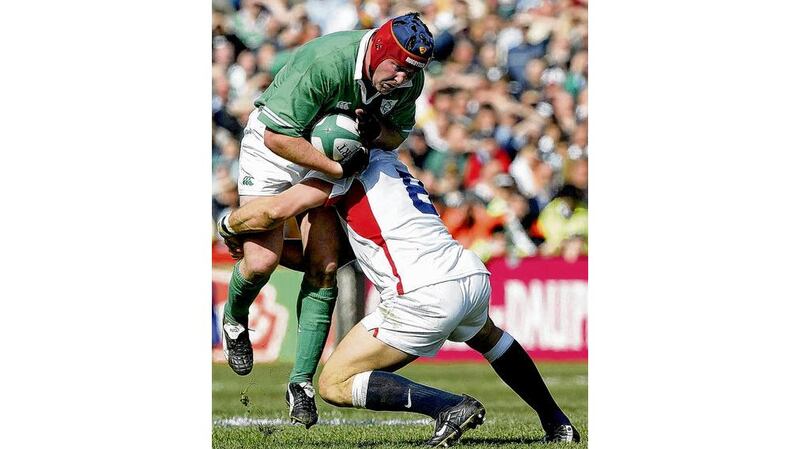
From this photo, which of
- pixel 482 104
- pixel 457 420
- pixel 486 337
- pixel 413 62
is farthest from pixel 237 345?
pixel 482 104

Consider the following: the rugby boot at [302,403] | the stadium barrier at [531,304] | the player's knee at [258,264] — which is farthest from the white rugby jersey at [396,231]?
the stadium barrier at [531,304]

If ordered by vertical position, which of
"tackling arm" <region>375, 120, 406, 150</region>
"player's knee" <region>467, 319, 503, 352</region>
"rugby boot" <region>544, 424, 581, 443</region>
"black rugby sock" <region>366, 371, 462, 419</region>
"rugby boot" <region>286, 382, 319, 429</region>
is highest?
"tackling arm" <region>375, 120, 406, 150</region>

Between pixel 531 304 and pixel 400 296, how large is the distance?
14.5 feet

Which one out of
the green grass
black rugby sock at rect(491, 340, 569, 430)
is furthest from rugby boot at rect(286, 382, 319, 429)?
black rugby sock at rect(491, 340, 569, 430)

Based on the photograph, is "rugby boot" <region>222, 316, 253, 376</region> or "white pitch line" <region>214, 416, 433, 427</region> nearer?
"rugby boot" <region>222, 316, 253, 376</region>

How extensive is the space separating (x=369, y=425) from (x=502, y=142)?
10.9ft

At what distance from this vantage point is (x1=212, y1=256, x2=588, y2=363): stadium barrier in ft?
27.8

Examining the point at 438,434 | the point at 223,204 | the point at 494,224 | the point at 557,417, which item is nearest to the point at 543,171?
the point at 494,224

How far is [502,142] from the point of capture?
28.8ft

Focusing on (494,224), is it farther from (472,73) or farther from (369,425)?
(369,425)

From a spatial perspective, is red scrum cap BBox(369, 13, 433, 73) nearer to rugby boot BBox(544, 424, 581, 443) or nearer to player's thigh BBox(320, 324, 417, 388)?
player's thigh BBox(320, 324, 417, 388)

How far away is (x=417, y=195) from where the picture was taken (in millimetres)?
5008

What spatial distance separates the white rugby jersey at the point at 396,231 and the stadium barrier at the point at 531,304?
3.29m

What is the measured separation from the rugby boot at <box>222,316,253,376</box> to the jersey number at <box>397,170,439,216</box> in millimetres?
1257
